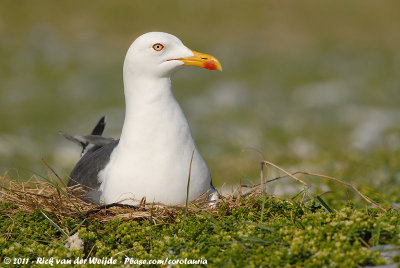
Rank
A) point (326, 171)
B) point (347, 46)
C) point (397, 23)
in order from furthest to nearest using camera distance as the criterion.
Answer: point (397, 23) < point (347, 46) < point (326, 171)

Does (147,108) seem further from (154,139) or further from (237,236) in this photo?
(237,236)

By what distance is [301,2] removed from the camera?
103 feet

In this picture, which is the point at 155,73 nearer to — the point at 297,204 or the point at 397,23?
the point at 297,204

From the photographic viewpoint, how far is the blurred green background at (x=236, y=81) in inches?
434

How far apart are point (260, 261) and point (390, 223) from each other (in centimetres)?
109

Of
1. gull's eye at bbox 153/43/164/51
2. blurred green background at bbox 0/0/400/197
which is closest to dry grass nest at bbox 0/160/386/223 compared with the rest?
gull's eye at bbox 153/43/164/51

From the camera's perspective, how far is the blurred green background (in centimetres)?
1102

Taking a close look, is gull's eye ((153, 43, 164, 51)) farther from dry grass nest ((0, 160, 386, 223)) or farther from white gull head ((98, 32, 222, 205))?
dry grass nest ((0, 160, 386, 223))

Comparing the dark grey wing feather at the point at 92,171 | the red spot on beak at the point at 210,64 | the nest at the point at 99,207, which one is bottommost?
the nest at the point at 99,207

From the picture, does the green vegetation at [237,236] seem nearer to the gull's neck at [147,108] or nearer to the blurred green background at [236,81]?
the gull's neck at [147,108]

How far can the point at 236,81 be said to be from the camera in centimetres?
2102

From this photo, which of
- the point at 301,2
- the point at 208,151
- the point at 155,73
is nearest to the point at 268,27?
the point at 301,2

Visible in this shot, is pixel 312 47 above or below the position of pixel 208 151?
above

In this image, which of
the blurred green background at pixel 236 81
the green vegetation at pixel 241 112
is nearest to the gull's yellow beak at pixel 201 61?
the green vegetation at pixel 241 112
